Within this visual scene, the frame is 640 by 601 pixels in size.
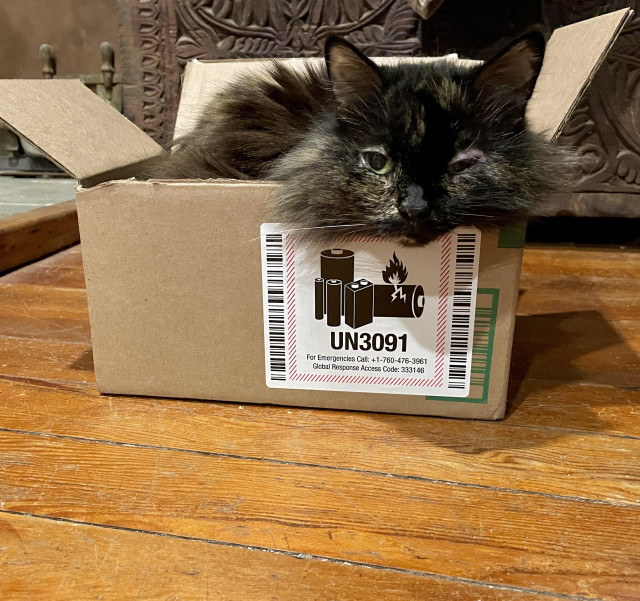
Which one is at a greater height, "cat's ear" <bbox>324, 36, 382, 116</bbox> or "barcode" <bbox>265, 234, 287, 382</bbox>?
"cat's ear" <bbox>324, 36, 382, 116</bbox>

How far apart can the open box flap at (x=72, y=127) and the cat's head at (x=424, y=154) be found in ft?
1.29

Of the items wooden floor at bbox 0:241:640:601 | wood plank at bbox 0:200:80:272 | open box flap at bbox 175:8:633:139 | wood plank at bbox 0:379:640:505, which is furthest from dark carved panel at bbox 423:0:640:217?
wood plank at bbox 0:200:80:272

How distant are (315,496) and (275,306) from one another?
334mm

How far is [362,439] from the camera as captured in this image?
3.12ft

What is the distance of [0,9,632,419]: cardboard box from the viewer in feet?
3.01

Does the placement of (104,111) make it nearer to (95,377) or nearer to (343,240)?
(95,377)

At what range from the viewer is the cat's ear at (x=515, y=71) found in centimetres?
79

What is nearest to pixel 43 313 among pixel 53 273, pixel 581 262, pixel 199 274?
pixel 53 273

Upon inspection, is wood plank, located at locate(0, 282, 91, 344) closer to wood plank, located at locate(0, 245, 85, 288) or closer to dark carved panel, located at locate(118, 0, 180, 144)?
wood plank, located at locate(0, 245, 85, 288)

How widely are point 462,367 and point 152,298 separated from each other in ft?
1.89

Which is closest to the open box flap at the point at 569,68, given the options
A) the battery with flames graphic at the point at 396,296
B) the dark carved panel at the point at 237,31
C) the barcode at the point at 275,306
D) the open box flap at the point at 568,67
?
the open box flap at the point at 568,67

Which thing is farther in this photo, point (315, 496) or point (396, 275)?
point (396, 275)

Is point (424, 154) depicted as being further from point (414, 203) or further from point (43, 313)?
point (43, 313)

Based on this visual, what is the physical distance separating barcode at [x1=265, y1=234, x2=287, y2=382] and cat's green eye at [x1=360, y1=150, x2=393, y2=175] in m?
0.19
